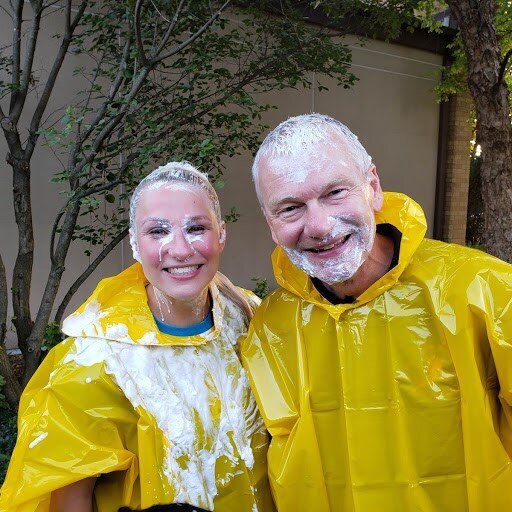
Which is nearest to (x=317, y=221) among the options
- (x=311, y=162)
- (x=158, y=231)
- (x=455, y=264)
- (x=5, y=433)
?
(x=311, y=162)

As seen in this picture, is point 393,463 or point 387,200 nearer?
point 393,463

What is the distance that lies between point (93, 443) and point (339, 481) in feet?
2.47

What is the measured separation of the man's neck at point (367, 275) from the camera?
168cm

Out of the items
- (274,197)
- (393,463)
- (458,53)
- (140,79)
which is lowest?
(393,463)

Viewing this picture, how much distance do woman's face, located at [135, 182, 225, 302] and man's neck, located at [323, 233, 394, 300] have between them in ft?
1.37

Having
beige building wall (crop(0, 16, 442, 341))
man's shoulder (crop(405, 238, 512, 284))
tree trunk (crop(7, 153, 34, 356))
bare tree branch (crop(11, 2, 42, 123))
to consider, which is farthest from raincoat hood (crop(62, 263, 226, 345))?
beige building wall (crop(0, 16, 442, 341))

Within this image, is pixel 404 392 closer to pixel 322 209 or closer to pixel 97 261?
pixel 322 209

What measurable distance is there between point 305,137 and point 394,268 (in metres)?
0.47

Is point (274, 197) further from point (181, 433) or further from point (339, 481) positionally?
point (339, 481)

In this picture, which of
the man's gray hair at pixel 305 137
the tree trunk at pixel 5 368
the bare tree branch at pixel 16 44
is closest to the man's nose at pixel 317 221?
the man's gray hair at pixel 305 137

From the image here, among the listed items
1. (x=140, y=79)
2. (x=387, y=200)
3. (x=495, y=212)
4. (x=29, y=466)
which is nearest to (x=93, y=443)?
(x=29, y=466)

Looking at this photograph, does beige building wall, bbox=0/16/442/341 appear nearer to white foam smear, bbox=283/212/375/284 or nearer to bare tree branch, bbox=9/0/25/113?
bare tree branch, bbox=9/0/25/113

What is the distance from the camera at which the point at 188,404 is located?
1.70 metres

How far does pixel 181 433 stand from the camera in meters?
1.67
